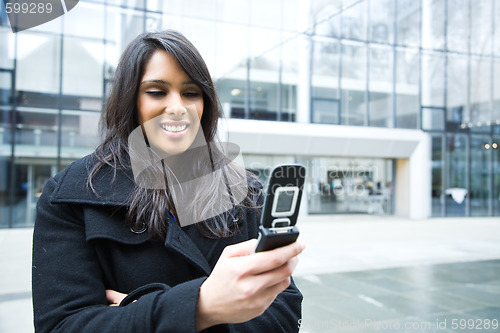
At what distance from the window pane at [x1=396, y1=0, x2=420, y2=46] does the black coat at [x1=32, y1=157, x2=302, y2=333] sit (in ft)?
59.6

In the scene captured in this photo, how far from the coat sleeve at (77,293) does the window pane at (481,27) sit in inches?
809

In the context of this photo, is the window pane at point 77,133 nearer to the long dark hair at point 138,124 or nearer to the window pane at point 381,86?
the window pane at point 381,86

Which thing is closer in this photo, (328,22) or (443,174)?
(328,22)

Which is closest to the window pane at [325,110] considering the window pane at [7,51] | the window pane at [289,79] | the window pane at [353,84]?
the window pane at [353,84]

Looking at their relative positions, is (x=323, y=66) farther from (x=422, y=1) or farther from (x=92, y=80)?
(x=92, y=80)

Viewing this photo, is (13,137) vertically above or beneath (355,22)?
beneath

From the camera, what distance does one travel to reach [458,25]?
1742 centimetres

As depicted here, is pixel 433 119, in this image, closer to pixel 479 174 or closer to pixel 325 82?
pixel 479 174

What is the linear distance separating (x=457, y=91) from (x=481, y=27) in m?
3.36

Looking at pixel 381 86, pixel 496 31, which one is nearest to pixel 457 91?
pixel 496 31

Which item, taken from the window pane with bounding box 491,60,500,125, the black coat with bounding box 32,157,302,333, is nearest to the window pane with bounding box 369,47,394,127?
the window pane with bounding box 491,60,500,125

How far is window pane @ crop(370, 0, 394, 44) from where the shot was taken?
16766 millimetres

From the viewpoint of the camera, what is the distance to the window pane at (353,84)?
53.9 feet

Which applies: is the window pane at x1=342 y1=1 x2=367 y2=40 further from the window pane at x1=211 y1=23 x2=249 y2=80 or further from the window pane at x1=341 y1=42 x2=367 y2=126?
the window pane at x1=211 y1=23 x2=249 y2=80
